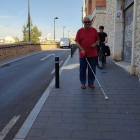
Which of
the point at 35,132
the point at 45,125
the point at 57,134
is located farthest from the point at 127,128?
the point at 35,132

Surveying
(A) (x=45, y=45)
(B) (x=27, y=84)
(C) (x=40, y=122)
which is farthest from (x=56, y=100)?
(A) (x=45, y=45)

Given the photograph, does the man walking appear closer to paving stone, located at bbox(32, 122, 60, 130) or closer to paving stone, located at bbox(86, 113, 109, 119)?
paving stone, located at bbox(86, 113, 109, 119)

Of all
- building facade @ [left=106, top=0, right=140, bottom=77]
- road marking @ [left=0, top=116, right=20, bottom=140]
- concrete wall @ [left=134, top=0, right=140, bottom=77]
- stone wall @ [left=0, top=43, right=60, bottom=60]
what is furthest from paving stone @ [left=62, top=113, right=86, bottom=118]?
stone wall @ [left=0, top=43, right=60, bottom=60]

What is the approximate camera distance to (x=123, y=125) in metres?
3.53

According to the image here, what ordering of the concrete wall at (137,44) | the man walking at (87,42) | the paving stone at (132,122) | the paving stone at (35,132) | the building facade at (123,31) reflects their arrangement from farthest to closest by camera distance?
1. the building facade at (123,31)
2. the concrete wall at (137,44)
3. the man walking at (87,42)
4. the paving stone at (132,122)
5. the paving stone at (35,132)

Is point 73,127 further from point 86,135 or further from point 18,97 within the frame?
point 18,97

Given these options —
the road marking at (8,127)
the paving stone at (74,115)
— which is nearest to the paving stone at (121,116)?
the paving stone at (74,115)

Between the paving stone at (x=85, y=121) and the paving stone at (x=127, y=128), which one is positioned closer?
the paving stone at (x=127, y=128)

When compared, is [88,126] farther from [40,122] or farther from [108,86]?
[108,86]

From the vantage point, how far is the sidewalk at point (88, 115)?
3.21m

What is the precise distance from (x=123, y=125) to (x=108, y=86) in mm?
2860

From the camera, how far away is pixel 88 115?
13.1ft

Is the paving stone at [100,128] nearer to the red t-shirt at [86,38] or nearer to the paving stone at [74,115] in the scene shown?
the paving stone at [74,115]

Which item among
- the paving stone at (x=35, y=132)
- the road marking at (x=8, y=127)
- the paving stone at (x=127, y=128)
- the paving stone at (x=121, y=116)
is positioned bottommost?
the road marking at (x=8, y=127)
